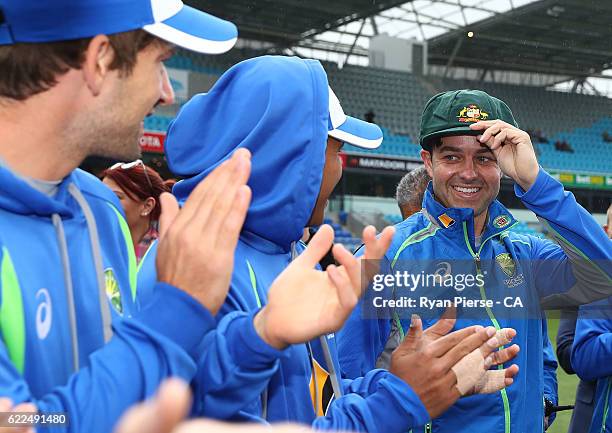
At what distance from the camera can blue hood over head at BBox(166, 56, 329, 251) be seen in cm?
153

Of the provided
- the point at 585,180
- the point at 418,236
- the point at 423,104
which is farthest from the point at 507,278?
the point at 423,104

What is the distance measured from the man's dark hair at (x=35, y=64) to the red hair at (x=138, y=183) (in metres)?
1.87

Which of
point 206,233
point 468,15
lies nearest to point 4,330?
point 206,233

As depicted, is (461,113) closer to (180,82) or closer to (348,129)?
(348,129)

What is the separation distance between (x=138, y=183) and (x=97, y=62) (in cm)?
191

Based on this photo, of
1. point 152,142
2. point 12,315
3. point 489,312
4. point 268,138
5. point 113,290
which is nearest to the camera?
point 12,315

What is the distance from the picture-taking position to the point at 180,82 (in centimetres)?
1739

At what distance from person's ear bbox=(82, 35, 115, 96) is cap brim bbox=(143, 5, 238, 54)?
0.08 metres

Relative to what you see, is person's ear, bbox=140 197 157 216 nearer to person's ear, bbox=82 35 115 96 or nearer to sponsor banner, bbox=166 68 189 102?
person's ear, bbox=82 35 115 96

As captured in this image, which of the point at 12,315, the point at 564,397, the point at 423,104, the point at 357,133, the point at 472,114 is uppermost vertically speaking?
the point at 423,104

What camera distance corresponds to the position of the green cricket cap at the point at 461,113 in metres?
2.40

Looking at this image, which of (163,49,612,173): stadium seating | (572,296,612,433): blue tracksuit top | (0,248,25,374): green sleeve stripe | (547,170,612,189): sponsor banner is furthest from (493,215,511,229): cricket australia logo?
(547,170,612,189): sponsor banner

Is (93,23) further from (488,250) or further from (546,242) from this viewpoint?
(546,242)

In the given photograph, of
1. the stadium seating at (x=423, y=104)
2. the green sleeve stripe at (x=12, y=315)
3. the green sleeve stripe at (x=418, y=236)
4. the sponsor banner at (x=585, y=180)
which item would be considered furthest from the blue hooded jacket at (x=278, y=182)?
the sponsor banner at (x=585, y=180)
